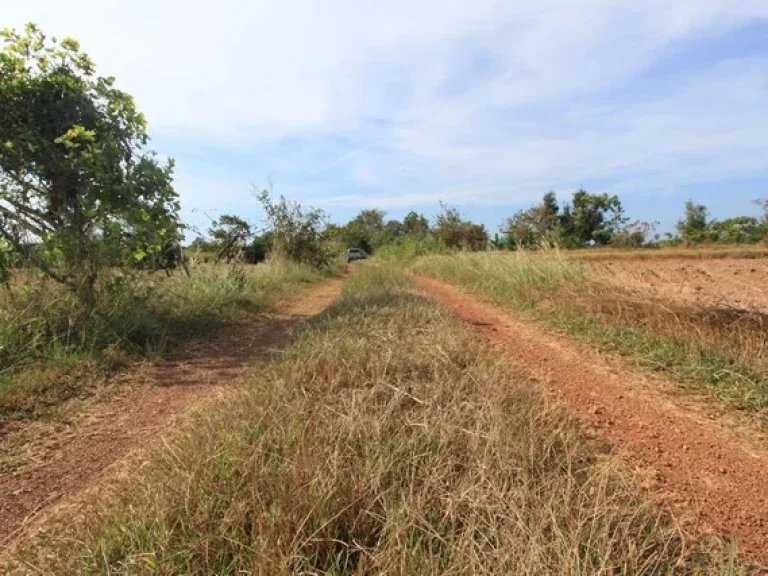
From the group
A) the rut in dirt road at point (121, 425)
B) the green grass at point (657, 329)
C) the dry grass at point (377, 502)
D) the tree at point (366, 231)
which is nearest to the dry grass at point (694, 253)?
the green grass at point (657, 329)

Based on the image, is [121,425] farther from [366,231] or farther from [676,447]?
[366,231]

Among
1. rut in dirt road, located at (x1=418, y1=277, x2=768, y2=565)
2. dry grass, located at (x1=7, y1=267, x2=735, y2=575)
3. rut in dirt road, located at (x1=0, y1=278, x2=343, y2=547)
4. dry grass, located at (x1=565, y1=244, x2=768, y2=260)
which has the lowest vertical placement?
rut in dirt road, located at (x1=418, y1=277, x2=768, y2=565)

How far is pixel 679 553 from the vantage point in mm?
1831

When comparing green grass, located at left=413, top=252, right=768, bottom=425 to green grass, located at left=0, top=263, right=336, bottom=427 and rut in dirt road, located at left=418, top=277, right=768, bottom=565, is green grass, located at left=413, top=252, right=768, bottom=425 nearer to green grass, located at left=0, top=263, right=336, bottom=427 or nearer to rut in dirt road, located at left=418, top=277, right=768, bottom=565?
rut in dirt road, located at left=418, top=277, right=768, bottom=565

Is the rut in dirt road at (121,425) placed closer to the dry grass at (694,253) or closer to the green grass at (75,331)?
the green grass at (75,331)

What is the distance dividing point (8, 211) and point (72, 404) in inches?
109

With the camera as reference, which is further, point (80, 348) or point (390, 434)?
point (80, 348)

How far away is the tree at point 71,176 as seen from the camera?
5.33 metres

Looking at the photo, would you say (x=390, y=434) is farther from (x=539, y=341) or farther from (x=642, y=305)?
(x=642, y=305)

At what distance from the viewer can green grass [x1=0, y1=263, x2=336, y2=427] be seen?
3.92 metres

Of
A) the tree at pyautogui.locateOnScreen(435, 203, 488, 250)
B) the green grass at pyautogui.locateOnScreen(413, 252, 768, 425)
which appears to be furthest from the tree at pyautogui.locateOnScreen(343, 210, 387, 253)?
the green grass at pyautogui.locateOnScreen(413, 252, 768, 425)

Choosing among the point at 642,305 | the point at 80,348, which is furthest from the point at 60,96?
the point at 642,305

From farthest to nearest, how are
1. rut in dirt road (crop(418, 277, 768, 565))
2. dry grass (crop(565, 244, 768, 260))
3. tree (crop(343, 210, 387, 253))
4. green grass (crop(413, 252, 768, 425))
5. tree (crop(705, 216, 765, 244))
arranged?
tree (crop(343, 210, 387, 253)), tree (crop(705, 216, 765, 244)), dry grass (crop(565, 244, 768, 260)), green grass (crop(413, 252, 768, 425)), rut in dirt road (crop(418, 277, 768, 565))

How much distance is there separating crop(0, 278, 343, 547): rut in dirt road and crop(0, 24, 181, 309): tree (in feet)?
5.04
